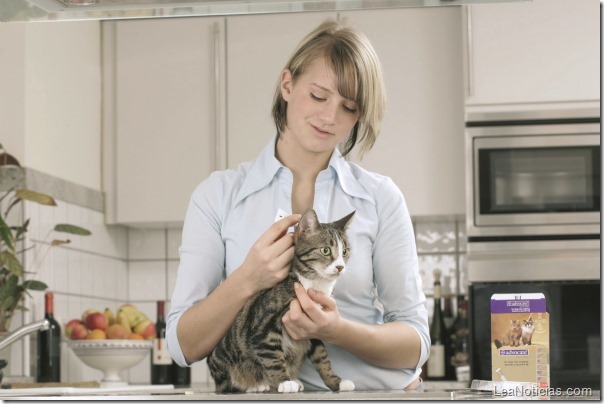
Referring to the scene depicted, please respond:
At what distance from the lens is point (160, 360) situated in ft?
9.29

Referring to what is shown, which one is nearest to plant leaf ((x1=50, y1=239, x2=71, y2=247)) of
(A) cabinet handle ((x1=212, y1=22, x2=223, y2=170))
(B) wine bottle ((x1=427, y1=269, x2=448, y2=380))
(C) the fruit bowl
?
(C) the fruit bowl

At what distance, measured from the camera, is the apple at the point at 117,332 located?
269cm

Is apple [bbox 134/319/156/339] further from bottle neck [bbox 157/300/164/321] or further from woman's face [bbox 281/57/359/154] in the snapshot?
woman's face [bbox 281/57/359/154]

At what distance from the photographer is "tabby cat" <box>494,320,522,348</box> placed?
1247mm

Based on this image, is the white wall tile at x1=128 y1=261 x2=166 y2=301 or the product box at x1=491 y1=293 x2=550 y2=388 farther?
the white wall tile at x1=128 y1=261 x2=166 y2=301

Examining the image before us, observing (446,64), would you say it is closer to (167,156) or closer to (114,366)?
(167,156)

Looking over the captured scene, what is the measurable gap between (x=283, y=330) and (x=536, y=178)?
1.75 m

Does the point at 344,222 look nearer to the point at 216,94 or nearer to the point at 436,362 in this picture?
the point at 436,362

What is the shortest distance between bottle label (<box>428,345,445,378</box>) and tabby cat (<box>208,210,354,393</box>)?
5.57 ft

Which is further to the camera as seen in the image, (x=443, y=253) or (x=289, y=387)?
(x=443, y=253)

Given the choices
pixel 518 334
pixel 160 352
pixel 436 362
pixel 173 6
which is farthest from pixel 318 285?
pixel 436 362

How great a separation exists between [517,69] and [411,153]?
1.28 ft

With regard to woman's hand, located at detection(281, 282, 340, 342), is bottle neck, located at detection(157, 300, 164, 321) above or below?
below

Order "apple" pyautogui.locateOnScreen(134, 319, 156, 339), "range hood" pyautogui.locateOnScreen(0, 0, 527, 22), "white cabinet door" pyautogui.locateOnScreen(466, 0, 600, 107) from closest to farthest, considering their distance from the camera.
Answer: "range hood" pyautogui.locateOnScreen(0, 0, 527, 22) → "apple" pyautogui.locateOnScreen(134, 319, 156, 339) → "white cabinet door" pyautogui.locateOnScreen(466, 0, 600, 107)
